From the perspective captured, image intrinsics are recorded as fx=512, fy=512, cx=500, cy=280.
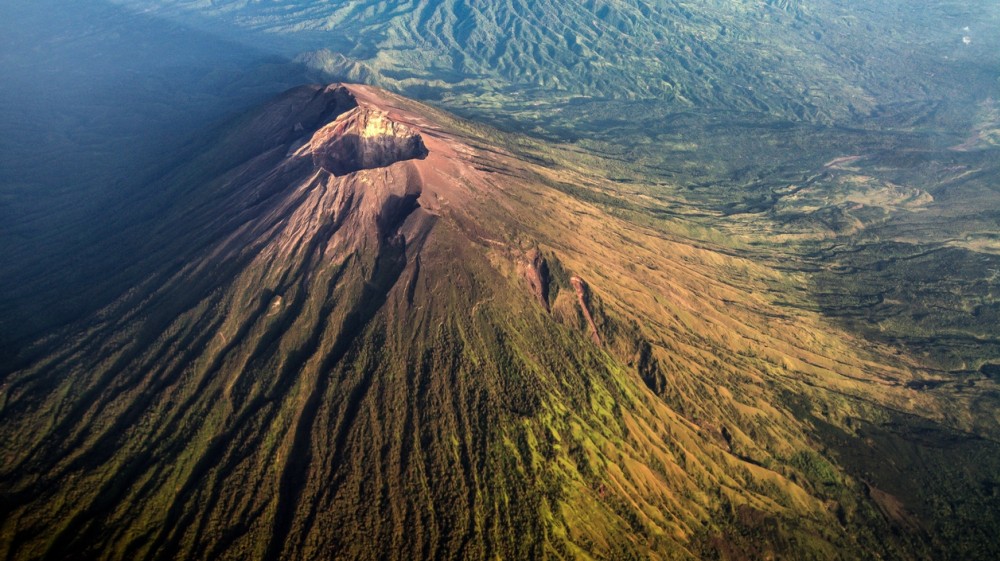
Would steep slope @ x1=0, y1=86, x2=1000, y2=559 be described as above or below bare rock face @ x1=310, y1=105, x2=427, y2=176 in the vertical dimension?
below

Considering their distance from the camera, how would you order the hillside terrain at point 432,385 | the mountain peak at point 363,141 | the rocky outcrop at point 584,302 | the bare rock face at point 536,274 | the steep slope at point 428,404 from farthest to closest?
the mountain peak at point 363,141 < the rocky outcrop at point 584,302 < the bare rock face at point 536,274 < the hillside terrain at point 432,385 < the steep slope at point 428,404

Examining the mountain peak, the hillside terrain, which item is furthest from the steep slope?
the mountain peak

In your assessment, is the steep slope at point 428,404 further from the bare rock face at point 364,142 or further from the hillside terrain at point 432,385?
the bare rock face at point 364,142

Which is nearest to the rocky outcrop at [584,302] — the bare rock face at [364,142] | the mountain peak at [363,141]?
the mountain peak at [363,141]

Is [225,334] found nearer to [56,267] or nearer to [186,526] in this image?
[186,526]

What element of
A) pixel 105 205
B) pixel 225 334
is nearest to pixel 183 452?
pixel 225 334

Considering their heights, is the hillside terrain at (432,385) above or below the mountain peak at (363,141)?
below

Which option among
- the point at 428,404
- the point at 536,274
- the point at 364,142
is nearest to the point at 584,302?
the point at 536,274

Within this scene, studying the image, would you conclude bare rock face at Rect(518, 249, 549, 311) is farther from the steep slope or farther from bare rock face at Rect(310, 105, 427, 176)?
bare rock face at Rect(310, 105, 427, 176)

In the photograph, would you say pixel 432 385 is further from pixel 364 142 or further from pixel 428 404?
pixel 364 142
